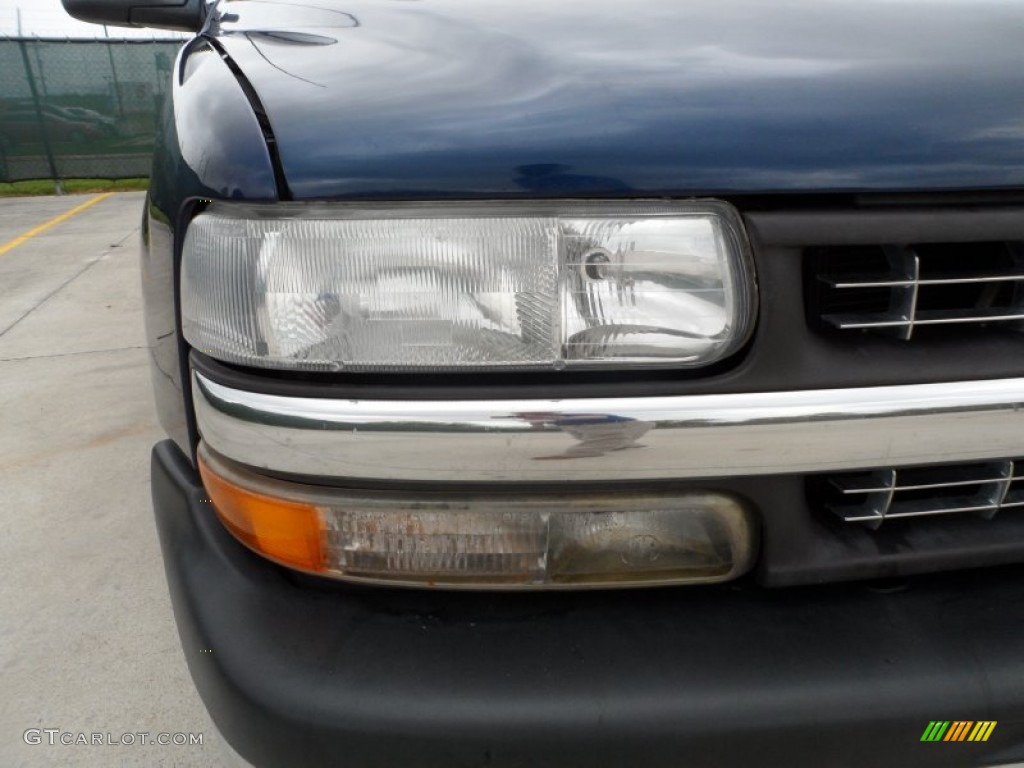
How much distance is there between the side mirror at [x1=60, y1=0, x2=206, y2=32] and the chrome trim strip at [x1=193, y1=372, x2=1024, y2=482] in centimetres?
130

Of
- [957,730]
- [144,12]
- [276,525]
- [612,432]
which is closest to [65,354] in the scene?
[144,12]

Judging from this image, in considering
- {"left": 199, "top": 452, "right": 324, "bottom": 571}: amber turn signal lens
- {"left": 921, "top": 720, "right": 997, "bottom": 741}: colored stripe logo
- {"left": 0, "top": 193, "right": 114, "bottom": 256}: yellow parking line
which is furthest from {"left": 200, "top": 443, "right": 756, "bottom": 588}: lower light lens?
{"left": 0, "top": 193, "right": 114, "bottom": 256}: yellow parking line

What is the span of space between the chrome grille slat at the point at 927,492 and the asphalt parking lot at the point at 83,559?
1446 millimetres

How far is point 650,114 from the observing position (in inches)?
36.1

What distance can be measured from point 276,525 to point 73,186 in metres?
14.0

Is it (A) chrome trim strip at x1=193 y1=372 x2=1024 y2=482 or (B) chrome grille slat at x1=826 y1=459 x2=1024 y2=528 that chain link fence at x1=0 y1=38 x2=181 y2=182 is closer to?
(A) chrome trim strip at x1=193 y1=372 x2=1024 y2=482

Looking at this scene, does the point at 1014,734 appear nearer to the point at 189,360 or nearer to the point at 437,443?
the point at 437,443

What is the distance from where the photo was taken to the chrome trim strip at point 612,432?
0.91 meters

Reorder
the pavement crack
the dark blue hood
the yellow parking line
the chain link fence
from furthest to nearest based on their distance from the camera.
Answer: the chain link fence
the yellow parking line
the pavement crack
the dark blue hood

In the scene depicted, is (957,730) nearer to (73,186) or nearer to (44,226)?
(44,226)

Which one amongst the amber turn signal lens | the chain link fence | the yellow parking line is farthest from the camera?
the chain link fence

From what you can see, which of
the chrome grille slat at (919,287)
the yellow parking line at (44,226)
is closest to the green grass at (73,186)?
the yellow parking line at (44,226)

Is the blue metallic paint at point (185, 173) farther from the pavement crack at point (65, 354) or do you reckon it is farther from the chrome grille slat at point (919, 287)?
the pavement crack at point (65, 354)

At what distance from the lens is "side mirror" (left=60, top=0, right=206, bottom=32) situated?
181 cm
